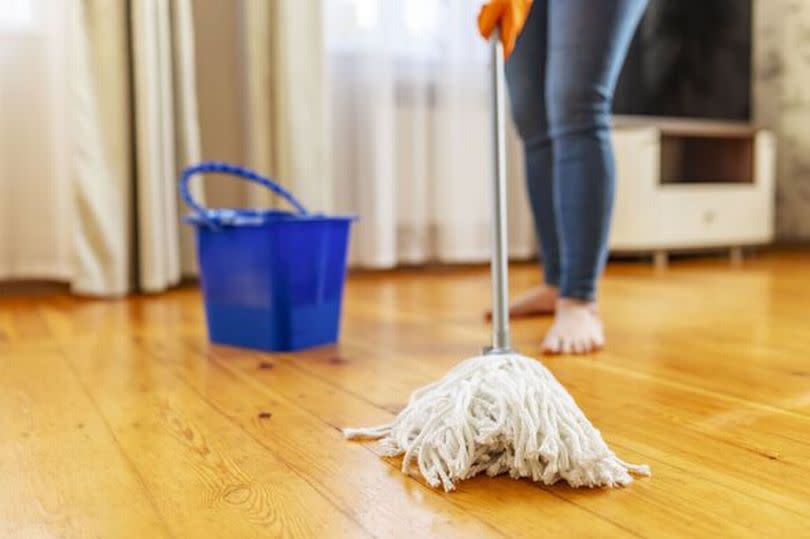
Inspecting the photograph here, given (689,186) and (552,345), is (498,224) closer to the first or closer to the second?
(552,345)

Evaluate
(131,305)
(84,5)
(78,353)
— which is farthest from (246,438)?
(84,5)

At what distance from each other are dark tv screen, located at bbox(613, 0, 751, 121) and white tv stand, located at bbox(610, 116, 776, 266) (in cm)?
6

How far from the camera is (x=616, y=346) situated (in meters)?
1.38

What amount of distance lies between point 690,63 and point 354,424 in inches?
102

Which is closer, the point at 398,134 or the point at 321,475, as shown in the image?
the point at 321,475

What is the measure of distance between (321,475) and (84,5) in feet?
5.51

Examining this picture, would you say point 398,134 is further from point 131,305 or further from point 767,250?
point 767,250

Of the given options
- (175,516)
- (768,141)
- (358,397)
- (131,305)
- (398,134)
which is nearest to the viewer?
(175,516)

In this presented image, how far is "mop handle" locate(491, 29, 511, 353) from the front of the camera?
89 cm

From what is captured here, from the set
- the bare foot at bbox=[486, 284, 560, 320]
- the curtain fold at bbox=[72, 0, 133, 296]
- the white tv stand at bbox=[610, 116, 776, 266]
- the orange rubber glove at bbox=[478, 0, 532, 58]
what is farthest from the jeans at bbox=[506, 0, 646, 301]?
the white tv stand at bbox=[610, 116, 776, 266]

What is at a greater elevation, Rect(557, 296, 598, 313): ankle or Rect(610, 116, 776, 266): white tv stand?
Rect(610, 116, 776, 266): white tv stand

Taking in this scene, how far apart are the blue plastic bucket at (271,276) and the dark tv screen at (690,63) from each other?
1.82 meters

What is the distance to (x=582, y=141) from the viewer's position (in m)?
1.35

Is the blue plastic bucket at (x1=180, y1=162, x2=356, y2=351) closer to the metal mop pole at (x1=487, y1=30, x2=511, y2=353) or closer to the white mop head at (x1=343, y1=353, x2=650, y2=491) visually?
the metal mop pole at (x1=487, y1=30, x2=511, y2=353)
